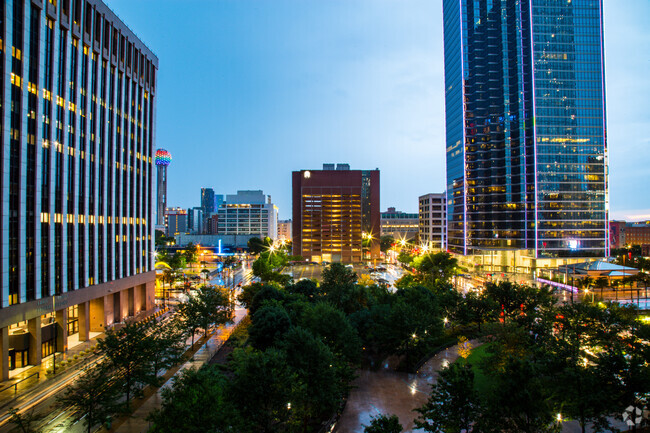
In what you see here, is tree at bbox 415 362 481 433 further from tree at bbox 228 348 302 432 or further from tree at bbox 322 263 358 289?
tree at bbox 322 263 358 289

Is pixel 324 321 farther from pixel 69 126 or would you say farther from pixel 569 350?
pixel 69 126

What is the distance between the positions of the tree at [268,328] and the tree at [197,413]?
14.7m

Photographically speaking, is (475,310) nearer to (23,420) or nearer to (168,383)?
(168,383)

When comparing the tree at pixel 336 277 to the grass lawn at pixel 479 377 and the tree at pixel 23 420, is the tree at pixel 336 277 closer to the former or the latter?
the grass lawn at pixel 479 377

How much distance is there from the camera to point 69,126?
4444 centimetres

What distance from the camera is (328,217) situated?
14325 centimetres

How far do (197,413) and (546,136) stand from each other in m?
116

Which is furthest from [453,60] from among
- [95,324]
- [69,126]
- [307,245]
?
[95,324]

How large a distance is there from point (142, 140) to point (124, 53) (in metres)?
14.0

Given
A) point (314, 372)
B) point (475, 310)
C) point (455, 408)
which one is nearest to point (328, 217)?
point (475, 310)

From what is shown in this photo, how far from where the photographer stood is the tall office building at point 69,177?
35.4 metres

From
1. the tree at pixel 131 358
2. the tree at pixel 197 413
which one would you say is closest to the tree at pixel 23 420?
the tree at pixel 131 358

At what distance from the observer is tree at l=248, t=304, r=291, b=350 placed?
3319cm

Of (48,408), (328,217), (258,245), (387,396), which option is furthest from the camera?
(258,245)
